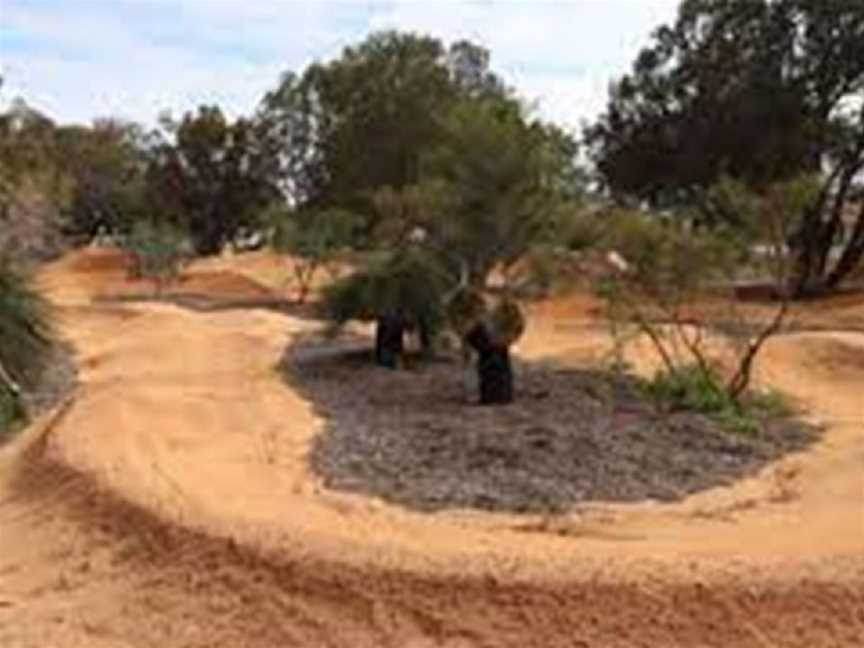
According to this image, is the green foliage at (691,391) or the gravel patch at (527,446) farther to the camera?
the green foliage at (691,391)

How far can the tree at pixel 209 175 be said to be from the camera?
5909 centimetres

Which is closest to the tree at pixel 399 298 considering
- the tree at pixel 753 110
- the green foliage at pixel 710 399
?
the green foliage at pixel 710 399

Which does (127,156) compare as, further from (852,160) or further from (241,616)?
(241,616)

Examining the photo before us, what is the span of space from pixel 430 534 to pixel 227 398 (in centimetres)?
711

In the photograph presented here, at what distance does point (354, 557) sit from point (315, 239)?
2843 centimetres

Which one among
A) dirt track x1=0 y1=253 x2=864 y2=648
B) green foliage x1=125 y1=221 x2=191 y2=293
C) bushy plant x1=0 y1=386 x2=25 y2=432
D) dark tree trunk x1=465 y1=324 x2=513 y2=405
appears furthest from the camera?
green foliage x1=125 y1=221 x2=191 y2=293

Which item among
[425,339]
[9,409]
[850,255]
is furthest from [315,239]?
[9,409]

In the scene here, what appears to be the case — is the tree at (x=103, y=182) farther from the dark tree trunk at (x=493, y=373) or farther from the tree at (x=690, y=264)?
the dark tree trunk at (x=493, y=373)

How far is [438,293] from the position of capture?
21297 millimetres

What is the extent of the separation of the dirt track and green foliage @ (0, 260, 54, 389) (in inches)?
122

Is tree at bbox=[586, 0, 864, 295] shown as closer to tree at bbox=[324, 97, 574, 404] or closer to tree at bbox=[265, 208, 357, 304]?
tree at bbox=[265, 208, 357, 304]

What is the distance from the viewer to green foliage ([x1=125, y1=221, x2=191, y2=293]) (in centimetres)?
4591

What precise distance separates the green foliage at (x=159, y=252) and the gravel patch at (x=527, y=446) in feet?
89.0

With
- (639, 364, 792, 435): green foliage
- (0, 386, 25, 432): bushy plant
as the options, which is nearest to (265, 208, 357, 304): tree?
(639, 364, 792, 435): green foliage
